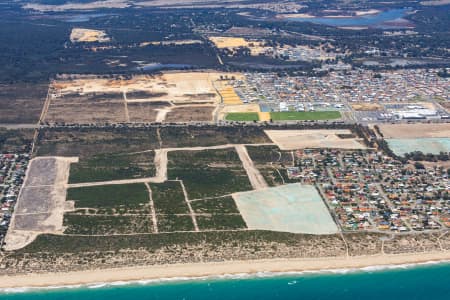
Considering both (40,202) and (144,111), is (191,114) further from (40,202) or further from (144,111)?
(40,202)

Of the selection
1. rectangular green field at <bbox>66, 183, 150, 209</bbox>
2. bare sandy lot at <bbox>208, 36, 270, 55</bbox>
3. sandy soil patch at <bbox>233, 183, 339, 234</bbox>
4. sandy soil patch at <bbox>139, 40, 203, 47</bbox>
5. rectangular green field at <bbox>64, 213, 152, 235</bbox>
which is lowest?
sandy soil patch at <bbox>233, 183, 339, 234</bbox>

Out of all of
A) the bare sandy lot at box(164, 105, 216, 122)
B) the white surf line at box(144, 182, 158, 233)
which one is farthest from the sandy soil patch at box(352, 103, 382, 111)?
the white surf line at box(144, 182, 158, 233)

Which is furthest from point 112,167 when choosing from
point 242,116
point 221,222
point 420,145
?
point 420,145

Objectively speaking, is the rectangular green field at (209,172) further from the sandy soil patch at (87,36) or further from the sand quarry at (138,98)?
the sandy soil patch at (87,36)

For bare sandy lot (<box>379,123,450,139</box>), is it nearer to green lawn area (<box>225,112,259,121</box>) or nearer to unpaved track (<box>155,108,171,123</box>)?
green lawn area (<box>225,112,259,121</box>)

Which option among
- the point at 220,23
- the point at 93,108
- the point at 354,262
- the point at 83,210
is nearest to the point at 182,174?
the point at 83,210

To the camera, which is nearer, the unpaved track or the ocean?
the ocean

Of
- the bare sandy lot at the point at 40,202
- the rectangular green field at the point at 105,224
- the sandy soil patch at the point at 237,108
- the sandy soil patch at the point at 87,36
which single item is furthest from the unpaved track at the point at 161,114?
the sandy soil patch at the point at 87,36

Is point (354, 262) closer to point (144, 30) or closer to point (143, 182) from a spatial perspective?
point (143, 182)
